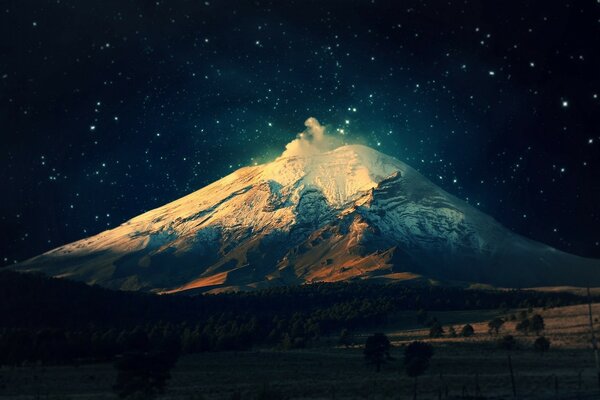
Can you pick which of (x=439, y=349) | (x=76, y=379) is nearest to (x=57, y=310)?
(x=76, y=379)

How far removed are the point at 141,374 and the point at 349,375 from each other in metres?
25.8

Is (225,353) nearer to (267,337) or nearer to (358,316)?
(267,337)

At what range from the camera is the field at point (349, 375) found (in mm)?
58469

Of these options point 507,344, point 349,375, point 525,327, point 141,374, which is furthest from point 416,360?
point 525,327

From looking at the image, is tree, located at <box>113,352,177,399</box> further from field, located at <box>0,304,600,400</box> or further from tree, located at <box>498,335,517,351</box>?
tree, located at <box>498,335,517,351</box>

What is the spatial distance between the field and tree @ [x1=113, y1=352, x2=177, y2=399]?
2726 millimetres

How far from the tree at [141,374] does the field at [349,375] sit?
8.94ft

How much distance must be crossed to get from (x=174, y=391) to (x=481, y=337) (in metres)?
68.7

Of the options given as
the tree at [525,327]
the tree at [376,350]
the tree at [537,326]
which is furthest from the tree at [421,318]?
the tree at [376,350]

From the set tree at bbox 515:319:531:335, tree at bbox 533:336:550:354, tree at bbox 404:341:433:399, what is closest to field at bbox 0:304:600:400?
tree at bbox 404:341:433:399

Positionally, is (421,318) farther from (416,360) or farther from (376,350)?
(416,360)

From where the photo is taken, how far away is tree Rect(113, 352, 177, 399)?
58375 mm

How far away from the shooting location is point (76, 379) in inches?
3002

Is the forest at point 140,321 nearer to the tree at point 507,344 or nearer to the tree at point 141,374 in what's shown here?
the tree at point 141,374
